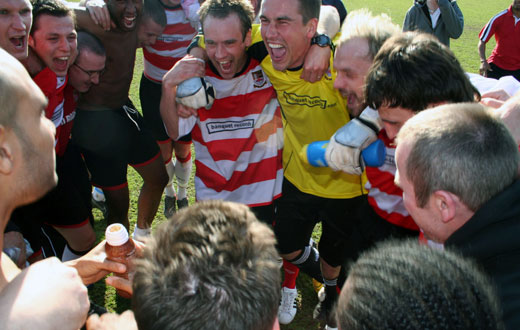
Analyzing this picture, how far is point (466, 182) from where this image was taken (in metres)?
1.55

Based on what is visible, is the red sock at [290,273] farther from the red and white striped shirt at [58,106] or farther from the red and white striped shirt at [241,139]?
the red and white striped shirt at [58,106]

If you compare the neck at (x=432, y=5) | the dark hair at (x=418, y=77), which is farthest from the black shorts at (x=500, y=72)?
the dark hair at (x=418, y=77)

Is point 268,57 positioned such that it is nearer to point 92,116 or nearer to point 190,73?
point 190,73

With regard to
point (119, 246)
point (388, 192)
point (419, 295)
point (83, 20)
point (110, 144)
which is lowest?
point (110, 144)

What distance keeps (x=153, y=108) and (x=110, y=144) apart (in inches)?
55.1

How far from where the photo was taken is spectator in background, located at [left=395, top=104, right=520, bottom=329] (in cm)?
136

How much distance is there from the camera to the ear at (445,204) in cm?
159

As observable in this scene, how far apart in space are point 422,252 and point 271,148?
2358 mm

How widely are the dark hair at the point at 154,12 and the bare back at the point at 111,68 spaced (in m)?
0.63

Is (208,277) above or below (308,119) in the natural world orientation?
above

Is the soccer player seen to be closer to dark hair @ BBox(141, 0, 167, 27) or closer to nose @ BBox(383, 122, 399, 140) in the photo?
dark hair @ BBox(141, 0, 167, 27)

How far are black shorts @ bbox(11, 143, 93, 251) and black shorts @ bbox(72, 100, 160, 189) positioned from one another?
208 millimetres

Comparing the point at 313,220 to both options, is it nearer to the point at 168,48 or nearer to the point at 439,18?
the point at 168,48

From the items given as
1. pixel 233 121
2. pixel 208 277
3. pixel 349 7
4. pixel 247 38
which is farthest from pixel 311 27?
pixel 349 7
